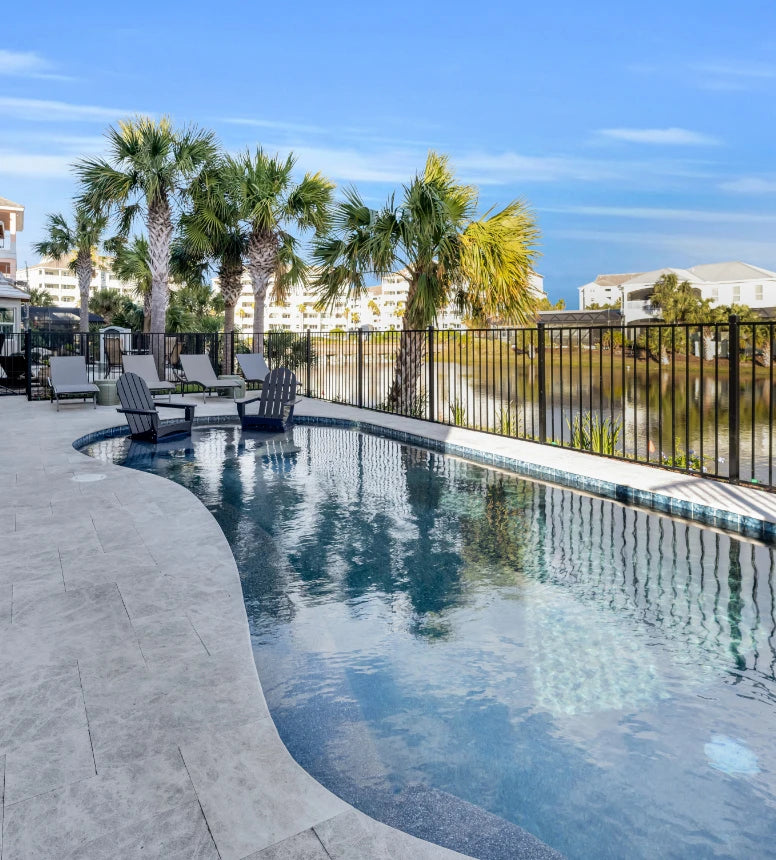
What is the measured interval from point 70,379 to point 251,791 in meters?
14.1

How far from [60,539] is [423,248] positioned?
9.41m

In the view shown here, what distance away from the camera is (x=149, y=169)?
18.9 meters

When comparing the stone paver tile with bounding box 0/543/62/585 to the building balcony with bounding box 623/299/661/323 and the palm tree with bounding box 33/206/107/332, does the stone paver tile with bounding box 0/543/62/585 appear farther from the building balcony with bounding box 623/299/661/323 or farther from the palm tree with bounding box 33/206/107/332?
the building balcony with bounding box 623/299/661/323

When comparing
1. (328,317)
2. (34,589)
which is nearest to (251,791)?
(34,589)

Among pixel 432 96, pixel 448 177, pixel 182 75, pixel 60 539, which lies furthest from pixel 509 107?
pixel 60 539

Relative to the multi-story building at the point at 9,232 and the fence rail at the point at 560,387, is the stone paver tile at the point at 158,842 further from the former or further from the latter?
the multi-story building at the point at 9,232

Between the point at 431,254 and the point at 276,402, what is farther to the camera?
the point at 431,254

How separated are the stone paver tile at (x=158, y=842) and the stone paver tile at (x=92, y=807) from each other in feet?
0.09

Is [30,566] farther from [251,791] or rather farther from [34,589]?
[251,791]

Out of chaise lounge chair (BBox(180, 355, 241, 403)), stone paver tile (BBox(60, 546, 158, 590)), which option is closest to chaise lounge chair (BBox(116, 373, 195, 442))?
chaise lounge chair (BBox(180, 355, 241, 403))

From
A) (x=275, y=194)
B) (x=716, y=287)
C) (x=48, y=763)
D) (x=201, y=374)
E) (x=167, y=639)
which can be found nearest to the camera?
Result: (x=48, y=763)

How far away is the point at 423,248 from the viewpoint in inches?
511

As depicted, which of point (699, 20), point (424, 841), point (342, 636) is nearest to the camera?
point (424, 841)

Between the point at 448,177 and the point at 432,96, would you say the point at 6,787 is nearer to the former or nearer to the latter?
the point at 448,177
